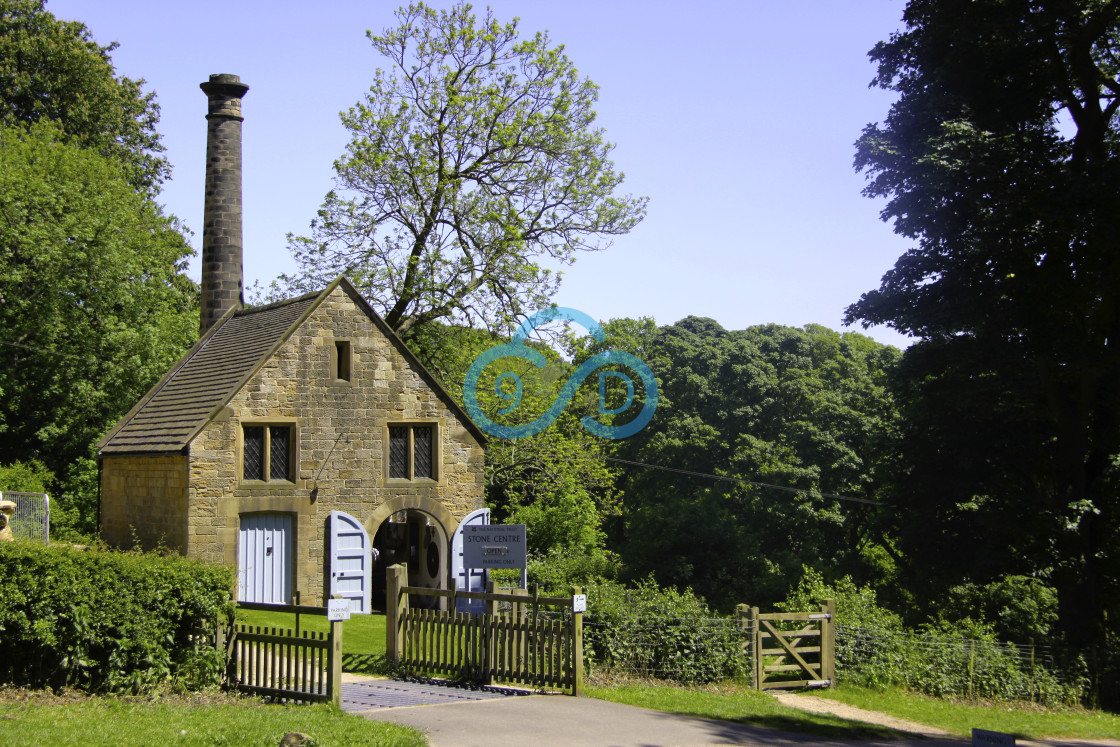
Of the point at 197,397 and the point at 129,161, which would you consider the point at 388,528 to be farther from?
the point at 129,161

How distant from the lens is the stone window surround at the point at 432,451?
850 inches

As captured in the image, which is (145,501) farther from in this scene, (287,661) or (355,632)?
(287,661)

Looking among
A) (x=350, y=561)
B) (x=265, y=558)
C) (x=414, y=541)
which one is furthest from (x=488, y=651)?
(x=414, y=541)

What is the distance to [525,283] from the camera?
95.0 feet

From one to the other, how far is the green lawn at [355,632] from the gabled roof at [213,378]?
388 cm

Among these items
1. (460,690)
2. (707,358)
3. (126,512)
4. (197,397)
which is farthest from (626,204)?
(707,358)

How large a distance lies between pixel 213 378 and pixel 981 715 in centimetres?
1622

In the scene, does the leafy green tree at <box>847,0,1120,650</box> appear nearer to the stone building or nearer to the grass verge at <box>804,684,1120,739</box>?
the grass verge at <box>804,684,1120,739</box>

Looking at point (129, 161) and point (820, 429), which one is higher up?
point (129, 161)

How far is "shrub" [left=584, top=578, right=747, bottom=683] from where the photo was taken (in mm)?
15773

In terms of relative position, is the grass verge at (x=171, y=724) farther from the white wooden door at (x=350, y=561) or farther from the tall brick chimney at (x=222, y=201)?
the tall brick chimney at (x=222, y=201)

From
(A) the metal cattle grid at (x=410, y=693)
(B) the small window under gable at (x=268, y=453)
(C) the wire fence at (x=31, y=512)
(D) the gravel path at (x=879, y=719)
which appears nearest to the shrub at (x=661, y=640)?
(D) the gravel path at (x=879, y=719)

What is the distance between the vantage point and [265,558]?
19.9m

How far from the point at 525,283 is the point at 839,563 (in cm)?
2180
